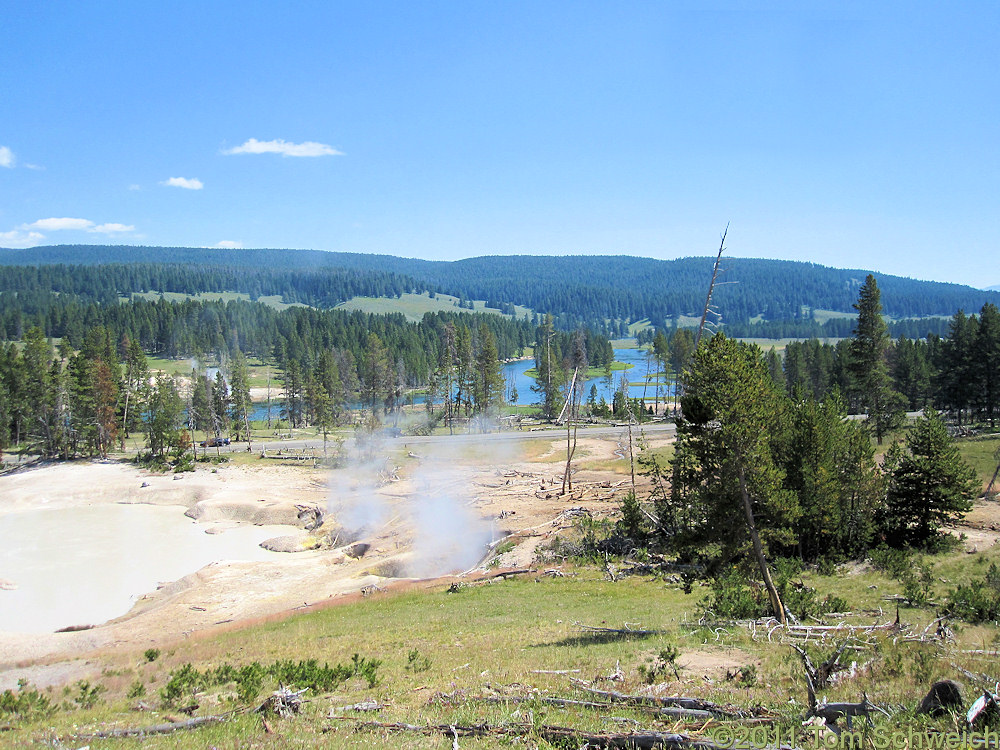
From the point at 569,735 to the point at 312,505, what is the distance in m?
48.7

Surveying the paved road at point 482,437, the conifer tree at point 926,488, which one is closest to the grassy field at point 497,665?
the conifer tree at point 926,488

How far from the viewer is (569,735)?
9320 millimetres

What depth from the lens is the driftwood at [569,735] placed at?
8.53 metres

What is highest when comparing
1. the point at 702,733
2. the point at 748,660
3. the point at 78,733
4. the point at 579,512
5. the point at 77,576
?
the point at 702,733

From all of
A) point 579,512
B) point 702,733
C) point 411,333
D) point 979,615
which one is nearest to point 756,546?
point 979,615

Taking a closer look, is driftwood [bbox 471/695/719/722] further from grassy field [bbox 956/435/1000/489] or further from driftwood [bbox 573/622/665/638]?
grassy field [bbox 956/435/1000/489]

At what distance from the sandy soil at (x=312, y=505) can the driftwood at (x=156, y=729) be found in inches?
401

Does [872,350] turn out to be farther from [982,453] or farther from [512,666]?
[512,666]

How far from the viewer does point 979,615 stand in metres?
16.1

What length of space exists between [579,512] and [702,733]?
106 feet

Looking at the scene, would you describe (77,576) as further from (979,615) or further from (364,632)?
(979,615)

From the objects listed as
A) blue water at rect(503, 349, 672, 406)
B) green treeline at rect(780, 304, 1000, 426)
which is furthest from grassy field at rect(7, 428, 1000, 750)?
blue water at rect(503, 349, 672, 406)

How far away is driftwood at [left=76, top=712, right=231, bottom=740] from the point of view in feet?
38.6

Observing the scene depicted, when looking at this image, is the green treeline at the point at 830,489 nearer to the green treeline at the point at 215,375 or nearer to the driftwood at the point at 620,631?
the driftwood at the point at 620,631
